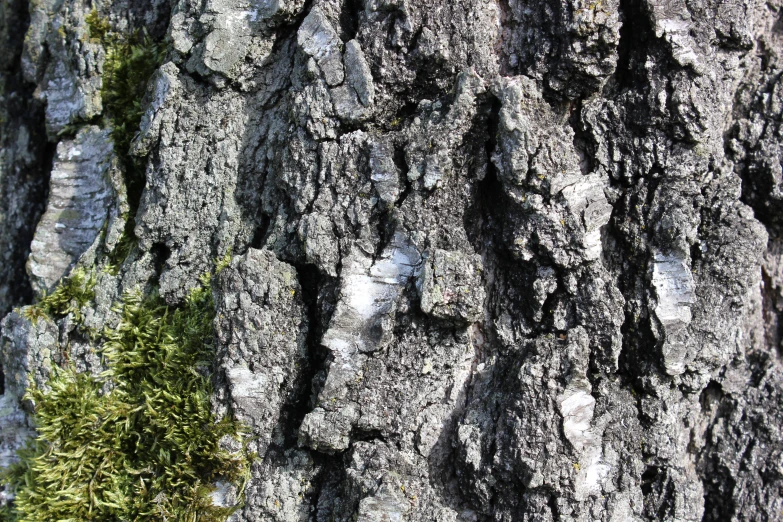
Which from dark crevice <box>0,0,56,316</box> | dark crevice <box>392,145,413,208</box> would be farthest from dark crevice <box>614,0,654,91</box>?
dark crevice <box>0,0,56,316</box>

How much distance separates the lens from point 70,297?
292 centimetres

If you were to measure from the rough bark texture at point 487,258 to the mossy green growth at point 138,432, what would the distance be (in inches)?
5.3

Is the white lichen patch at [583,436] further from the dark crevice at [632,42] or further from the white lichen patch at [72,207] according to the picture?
the white lichen patch at [72,207]

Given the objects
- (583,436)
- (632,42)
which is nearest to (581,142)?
(632,42)

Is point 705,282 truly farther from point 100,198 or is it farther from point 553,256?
point 100,198

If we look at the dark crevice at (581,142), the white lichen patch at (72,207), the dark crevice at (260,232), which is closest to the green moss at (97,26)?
the white lichen patch at (72,207)

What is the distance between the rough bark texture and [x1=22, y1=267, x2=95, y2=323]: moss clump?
44cm

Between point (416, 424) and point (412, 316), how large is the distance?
1.52 feet

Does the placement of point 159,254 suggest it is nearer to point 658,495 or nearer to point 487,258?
point 487,258

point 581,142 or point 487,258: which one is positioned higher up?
point 581,142

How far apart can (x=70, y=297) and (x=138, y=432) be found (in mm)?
794

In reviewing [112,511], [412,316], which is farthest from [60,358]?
[412,316]

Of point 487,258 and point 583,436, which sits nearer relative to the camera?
point 583,436

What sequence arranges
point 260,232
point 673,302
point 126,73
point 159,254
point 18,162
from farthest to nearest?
point 18,162, point 126,73, point 159,254, point 260,232, point 673,302
